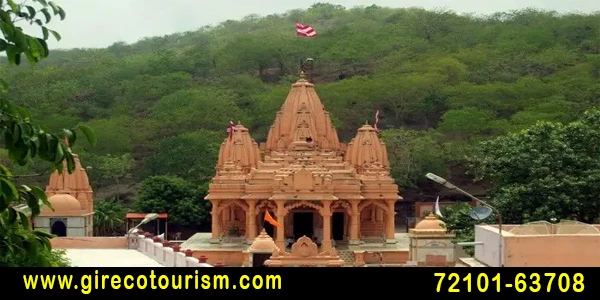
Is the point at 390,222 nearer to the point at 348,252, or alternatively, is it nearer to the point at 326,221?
the point at 348,252

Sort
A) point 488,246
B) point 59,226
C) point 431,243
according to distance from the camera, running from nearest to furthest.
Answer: point 488,246
point 431,243
point 59,226

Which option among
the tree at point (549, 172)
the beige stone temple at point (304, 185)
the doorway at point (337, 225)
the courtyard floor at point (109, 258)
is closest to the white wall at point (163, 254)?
the courtyard floor at point (109, 258)

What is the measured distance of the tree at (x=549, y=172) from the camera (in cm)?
3034

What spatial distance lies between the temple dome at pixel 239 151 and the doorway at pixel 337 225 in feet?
11.6

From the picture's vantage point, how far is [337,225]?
4009cm

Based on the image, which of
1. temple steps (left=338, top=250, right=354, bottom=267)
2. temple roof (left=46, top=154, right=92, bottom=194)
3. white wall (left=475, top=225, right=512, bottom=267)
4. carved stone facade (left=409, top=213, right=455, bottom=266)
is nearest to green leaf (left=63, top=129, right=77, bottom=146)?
white wall (left=475, top=225, right=512, bottom=267)

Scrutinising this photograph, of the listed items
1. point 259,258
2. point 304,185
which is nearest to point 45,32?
point 259,258

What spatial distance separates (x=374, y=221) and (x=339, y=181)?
2783mm

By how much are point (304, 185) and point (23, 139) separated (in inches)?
1147

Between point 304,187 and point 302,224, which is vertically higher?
point 304,187

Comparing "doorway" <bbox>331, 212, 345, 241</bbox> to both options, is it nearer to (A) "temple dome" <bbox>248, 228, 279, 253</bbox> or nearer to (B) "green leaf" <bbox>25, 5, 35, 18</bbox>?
(A) "temple dome" <bbox>248, 228, 279, 253</bbox>

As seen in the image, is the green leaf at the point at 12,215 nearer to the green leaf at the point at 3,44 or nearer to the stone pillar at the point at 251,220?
the green leaf at the point at 3,44

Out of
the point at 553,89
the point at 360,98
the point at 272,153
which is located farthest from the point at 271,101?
the point at 272,153

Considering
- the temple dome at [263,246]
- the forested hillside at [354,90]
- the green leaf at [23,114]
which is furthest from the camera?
the forested hillside at [354,90]
